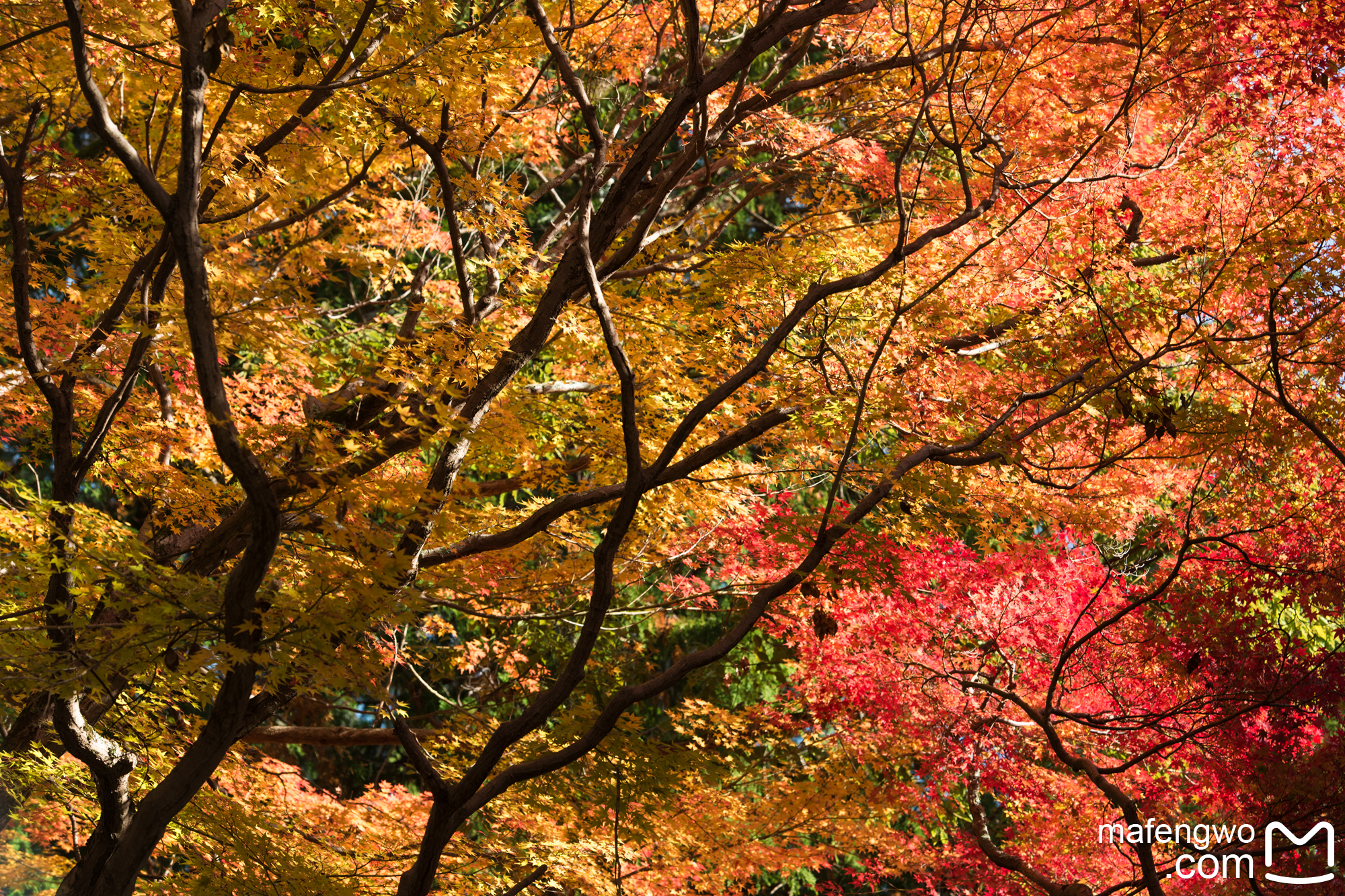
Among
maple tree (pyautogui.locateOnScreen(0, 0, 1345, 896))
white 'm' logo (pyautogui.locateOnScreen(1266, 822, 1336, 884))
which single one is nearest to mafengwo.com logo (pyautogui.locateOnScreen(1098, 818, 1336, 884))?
Result: white 'm' logo (pyautogui.locateOnScreen(1266, 822, 1336, 884))

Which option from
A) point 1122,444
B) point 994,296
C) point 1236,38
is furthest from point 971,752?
point 1236,38

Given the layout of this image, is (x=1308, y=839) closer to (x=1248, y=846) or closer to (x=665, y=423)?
(x=1248, y=846)

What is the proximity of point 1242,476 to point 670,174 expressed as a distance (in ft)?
15.4

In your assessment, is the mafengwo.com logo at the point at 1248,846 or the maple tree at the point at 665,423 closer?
the maple tree at the point at 665,423

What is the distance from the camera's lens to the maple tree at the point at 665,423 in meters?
4.29

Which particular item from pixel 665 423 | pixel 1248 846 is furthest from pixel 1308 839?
pixel 665 423

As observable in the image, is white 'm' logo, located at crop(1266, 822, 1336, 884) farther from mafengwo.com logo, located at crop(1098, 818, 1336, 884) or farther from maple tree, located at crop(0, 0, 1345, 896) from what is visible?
maple tree, located at crop(0, 0, 1345, 896)

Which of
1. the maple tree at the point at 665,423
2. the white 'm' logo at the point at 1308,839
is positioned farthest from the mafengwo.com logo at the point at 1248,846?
the maple tree at the point at 665,423

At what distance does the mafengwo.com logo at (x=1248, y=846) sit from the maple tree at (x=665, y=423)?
278 mm

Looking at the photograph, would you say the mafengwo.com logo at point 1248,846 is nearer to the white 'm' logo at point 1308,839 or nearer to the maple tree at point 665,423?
the white 'm' logo at point 1308,839

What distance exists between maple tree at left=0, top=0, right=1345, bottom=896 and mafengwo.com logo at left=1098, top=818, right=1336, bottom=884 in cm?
28

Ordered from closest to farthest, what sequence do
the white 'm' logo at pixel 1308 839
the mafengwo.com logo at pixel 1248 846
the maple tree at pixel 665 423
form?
the maple tree at pixel 665 423, the white 'm' logo at pixel 1308 839, the mafengwo.com logo at pixel 1248 846

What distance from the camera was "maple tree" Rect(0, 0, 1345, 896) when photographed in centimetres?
429

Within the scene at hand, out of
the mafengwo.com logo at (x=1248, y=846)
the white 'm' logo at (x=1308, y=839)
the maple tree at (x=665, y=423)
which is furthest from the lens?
the mafengwo.com logo at (x=1248, y=846)
